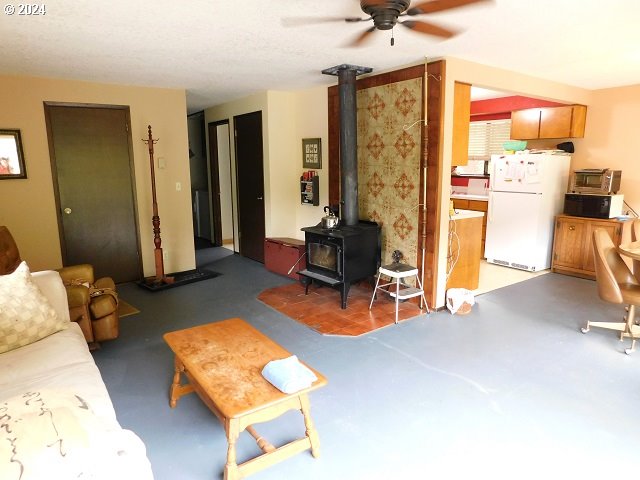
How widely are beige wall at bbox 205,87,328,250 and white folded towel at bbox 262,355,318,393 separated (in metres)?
3.57

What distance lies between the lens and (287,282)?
5098 millimetres

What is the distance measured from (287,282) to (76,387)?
3259mm

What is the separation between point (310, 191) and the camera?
18.0ft

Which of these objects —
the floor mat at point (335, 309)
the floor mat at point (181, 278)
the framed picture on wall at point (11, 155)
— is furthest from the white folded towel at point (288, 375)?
the framed picture on wall at point (11, 155)

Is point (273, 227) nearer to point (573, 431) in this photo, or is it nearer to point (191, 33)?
point (191, 33)

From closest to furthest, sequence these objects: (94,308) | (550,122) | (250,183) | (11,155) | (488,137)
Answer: (94,308), (11,155), (550,122), (250,183), (488,137)

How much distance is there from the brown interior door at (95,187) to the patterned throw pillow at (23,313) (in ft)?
8.10

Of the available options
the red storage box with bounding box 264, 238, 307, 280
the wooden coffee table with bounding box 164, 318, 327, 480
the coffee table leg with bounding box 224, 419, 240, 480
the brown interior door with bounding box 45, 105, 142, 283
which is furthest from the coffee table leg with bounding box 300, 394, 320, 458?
the brown interior door with bounding box 45, 105, 142, 283

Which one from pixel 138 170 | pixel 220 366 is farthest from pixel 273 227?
pixel 220 366

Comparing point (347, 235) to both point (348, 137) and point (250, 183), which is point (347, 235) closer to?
point (348, 137)

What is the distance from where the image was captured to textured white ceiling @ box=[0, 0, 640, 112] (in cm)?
250

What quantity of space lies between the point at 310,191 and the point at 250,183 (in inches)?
44.6

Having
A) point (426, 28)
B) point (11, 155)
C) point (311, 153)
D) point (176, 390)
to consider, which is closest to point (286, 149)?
point (311, 153)

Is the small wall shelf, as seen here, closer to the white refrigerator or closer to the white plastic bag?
the white plastic bag
